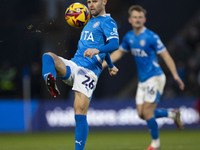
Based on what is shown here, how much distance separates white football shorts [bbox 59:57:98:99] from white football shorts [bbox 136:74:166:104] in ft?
Answer: 8.44

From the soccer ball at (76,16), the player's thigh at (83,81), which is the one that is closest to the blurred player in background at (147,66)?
the soccer ball at (76,16)

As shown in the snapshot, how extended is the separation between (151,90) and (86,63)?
2.68 meters

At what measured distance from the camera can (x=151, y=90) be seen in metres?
9.11

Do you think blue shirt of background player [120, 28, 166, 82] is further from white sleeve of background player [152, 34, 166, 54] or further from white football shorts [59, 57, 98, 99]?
white football shorts [59, 57, 98, 99]

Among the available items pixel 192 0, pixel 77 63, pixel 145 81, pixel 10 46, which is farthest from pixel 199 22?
pixel 77 63

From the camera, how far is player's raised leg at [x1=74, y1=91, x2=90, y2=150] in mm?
6508

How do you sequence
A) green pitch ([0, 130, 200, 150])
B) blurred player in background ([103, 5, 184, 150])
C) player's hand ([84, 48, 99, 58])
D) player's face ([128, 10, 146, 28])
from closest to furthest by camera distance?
1. player's hand ([84, 48, 99, 58])
2. blurred player in background ([103, 5, 184, 150])
3. player's face ([128, 10, 146, 28])
4. green pitch ([0, 130, 200, 150])

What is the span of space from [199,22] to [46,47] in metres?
6.25

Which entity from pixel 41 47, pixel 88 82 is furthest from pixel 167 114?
pixel 41 47

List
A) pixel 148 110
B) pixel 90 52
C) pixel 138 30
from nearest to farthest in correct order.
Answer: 1. pixel 90 52
2. pixel 148 110
3. pixel 138 30

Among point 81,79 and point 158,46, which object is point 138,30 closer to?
point 158,46

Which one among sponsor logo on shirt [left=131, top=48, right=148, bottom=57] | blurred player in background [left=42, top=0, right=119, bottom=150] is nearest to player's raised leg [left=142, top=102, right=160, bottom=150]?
sponsor logo on shirt [left=131, top=48, right=148, bottom=57]

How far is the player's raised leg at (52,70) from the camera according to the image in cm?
594

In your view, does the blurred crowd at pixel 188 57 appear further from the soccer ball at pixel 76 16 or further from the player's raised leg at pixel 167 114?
the soccer ball at pixel 76 16
